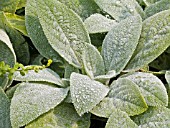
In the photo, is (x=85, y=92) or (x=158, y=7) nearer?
(x=85, y=92)

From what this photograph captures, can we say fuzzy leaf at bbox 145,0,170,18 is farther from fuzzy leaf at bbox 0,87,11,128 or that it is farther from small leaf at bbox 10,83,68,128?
fuzzy leaf at bbox 0,87,11,128

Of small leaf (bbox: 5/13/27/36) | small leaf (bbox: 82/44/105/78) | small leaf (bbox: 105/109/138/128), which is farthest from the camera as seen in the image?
small leaf (bbox: 5/13/27/36)

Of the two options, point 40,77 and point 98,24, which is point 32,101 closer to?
point 40,77

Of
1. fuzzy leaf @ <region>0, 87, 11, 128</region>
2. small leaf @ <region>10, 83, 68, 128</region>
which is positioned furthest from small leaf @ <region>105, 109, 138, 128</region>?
fuzzy leaf @ <region>0, 87, 11, 128</region>

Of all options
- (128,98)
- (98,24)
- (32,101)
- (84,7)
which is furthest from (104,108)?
(84,7)

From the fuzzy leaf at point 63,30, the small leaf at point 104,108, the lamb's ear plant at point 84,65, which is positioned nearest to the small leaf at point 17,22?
the lamb's ear plant at point 84,65

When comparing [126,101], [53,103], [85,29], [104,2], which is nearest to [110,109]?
[126,101]
